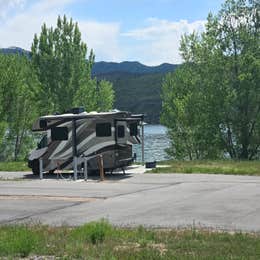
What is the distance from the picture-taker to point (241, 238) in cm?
902

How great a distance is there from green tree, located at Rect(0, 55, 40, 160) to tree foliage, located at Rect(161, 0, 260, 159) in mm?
16074

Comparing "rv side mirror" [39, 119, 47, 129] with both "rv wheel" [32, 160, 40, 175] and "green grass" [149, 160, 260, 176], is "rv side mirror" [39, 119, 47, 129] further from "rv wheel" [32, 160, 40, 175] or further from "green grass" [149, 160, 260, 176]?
"green grass" [149, 160, 260, 176]

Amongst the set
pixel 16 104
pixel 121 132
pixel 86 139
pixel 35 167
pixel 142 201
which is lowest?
pixel 142 201

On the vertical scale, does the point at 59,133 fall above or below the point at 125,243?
above

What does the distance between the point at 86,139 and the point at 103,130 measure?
84 cm

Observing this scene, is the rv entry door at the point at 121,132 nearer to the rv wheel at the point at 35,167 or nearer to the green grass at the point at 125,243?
the rv wheel at the point at 35,167

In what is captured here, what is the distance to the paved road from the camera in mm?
11836

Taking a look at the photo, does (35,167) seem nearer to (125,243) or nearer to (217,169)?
(217,169)

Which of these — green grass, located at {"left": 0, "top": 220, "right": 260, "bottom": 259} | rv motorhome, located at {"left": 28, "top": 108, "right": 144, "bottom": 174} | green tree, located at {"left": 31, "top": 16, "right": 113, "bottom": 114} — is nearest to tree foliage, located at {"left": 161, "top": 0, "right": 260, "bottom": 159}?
green tree, located at {"left": 31, "top": 16, "right": 113, "bottom": 114}

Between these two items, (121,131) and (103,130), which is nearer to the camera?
(103,130)

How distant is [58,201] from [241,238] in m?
7.37

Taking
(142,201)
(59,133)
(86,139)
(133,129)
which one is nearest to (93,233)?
(142,201)

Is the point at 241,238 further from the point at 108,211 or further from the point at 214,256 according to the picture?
the point at 108,211

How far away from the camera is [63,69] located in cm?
5328
